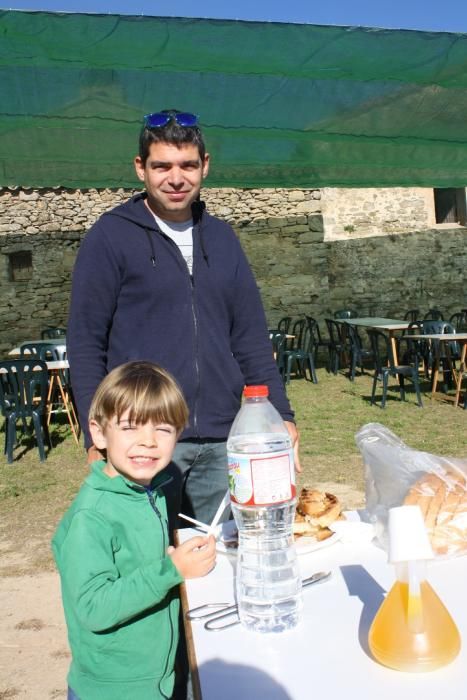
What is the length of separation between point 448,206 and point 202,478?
43.3 feet

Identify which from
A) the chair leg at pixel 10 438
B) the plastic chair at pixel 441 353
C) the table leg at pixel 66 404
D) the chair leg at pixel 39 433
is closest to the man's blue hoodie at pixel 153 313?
the chair leg at pixel 39 433

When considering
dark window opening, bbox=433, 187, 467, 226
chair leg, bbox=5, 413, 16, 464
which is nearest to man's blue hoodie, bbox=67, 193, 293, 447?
chair leg, bbox=5, 413, 16, 464

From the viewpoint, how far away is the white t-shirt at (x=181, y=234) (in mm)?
1877

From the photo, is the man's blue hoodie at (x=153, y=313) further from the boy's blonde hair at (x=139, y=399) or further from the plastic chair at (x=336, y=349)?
the plastic chair at (x=336, y=349)

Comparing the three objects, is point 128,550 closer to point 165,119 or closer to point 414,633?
point 414,633

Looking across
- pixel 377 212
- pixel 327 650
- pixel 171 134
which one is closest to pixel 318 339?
pixel 377 212

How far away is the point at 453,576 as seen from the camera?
1.23 m

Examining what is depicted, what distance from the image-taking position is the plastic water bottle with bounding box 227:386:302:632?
111 centimetres

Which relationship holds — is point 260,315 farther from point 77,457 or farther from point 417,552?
point 77,457

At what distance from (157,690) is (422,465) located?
26.4 inches

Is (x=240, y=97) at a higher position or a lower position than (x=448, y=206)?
lower

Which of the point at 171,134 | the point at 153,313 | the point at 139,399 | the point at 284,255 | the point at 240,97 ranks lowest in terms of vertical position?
the point at 139,399

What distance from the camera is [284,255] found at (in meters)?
12.3

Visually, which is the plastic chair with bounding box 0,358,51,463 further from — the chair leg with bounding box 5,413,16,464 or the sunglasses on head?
the sunglasses on head
